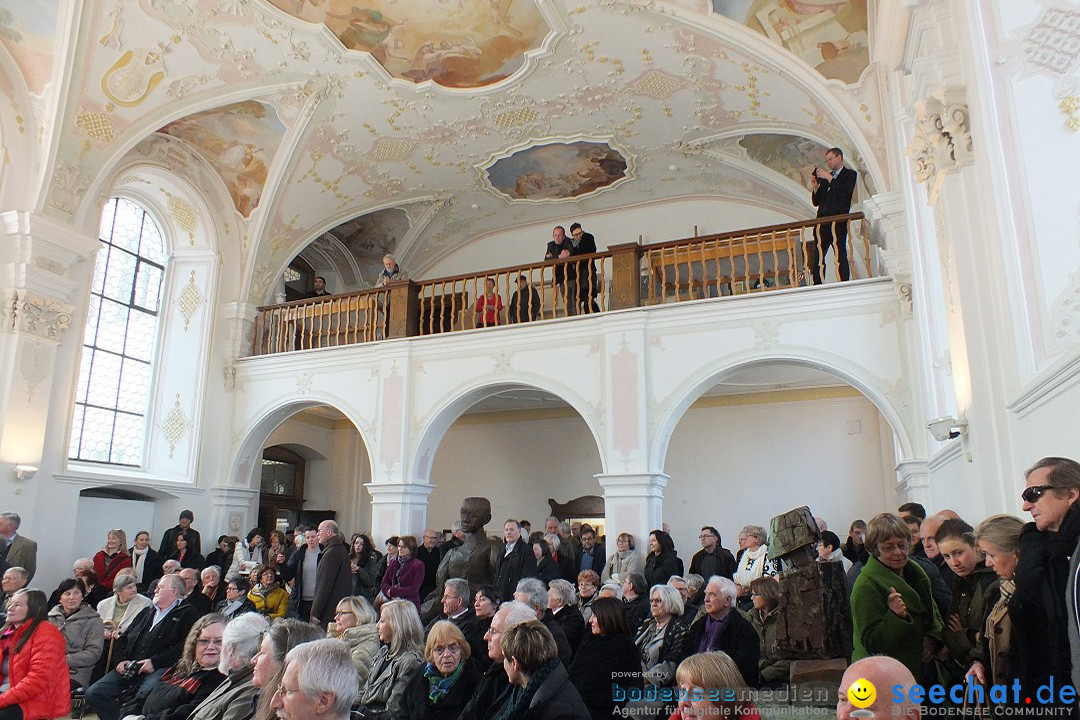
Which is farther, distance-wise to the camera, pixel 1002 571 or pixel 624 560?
pixel 624 560

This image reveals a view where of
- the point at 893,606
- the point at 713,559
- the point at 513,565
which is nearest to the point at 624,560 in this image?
the point at 713,559

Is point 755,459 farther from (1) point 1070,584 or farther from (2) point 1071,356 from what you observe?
(1) point 1070,584

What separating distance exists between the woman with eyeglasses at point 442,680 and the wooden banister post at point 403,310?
791 centimetres

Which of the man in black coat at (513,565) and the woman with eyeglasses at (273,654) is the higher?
the man in black coat at (513,565)

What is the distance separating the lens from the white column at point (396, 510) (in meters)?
11.3

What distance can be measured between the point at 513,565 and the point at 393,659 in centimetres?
336

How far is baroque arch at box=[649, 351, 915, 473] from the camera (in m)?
9.13

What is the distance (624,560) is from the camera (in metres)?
9.14

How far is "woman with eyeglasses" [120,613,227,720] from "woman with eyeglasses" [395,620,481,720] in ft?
3.39

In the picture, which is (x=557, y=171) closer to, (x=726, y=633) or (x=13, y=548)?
(x=13, y=548)

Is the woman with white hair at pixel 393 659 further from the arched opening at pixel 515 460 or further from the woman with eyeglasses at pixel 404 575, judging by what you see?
the arched opening at pixel 515 460

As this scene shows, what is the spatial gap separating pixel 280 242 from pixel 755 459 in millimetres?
9037

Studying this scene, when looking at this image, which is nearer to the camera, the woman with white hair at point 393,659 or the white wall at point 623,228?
the woman with white hair at point 393,659

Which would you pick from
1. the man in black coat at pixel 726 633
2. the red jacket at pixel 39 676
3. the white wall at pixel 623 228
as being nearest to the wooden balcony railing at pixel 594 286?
the white wall at pixel 623 228
